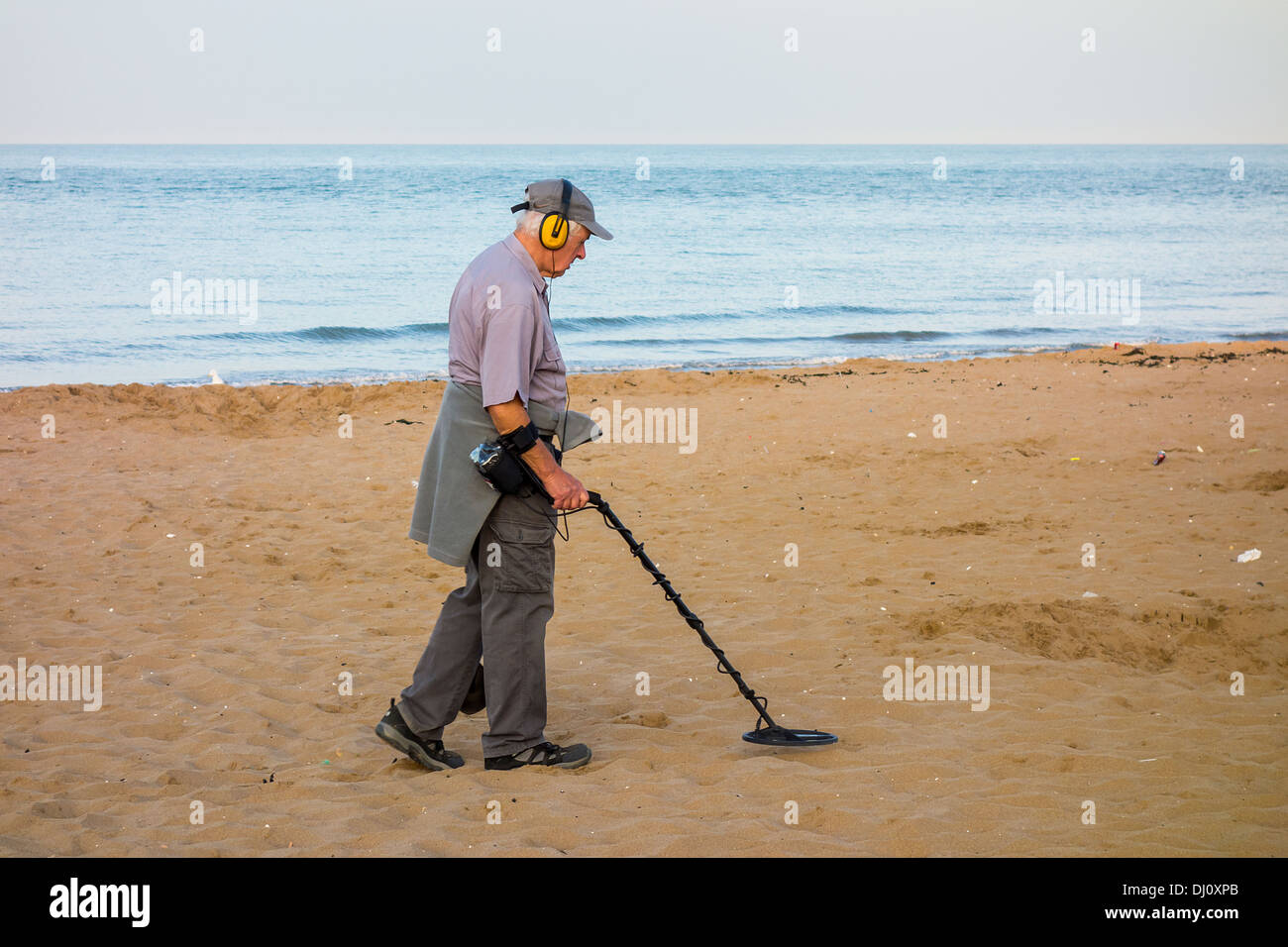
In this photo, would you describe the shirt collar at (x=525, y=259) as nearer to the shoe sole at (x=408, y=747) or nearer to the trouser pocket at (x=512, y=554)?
the trouser pocket at (x=512, y=554)

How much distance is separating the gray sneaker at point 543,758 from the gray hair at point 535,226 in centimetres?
187

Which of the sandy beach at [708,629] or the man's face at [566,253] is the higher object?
the man's face at [566,253]

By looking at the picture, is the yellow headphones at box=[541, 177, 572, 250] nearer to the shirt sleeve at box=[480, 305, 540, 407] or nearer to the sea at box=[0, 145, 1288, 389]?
the shirt sleeve at box=[480, 305, 540, 407]

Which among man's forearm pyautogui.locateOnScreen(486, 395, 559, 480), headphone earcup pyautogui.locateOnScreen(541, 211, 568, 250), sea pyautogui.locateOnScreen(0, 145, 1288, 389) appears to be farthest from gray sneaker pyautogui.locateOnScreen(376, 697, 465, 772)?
sea pyautogui.locateOnScreen(0, 145, 1288, 389)

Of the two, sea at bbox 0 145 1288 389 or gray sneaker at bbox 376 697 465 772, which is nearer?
gray sneaker at bbox 376 697 465 772

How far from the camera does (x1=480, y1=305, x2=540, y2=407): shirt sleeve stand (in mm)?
3547

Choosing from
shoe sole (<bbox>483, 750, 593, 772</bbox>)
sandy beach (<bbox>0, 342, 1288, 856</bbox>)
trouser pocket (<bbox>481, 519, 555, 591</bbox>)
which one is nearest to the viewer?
sandy beach (<bbox>0, 342, 1288, 856</bbox>)

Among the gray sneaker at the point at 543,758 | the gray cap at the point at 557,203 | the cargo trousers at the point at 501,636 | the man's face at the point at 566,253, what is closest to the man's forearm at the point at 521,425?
the cargo trousers at the point at 501,636

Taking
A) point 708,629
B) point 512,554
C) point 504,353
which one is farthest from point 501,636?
point 708,629

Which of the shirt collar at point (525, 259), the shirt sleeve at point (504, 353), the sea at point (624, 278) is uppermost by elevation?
the sea at point (624, 278)

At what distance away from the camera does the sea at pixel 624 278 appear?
1703 centimetres

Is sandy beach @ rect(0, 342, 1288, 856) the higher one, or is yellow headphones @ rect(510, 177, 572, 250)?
yellow headphones @ rect(510, 177, 572, 250)

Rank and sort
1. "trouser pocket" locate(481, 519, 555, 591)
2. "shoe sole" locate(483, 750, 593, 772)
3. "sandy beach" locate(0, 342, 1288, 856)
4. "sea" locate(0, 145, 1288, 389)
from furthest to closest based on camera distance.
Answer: "sea" locate(0, 145, 1288, 389) < "shoe sole" locate(483, 750, 593, 772) < "trouser pocket" locate(481, 519, 555, 591) < "sandy beach" locate(0, 342, 1288, 856)

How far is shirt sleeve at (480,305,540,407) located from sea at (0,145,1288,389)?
456 inches
